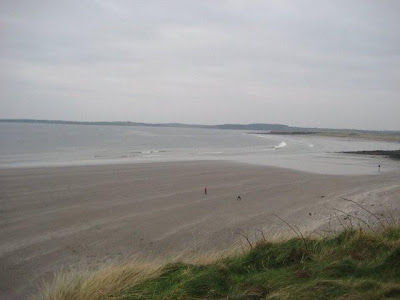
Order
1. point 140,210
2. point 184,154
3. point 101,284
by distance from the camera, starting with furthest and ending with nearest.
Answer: point 184,154
point 140,210
point 101,284

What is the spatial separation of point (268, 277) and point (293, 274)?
33cm

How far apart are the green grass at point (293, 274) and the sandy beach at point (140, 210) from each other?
2.98 m

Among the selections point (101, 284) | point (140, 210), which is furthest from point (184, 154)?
point (101, 284)

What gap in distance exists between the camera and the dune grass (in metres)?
3.70

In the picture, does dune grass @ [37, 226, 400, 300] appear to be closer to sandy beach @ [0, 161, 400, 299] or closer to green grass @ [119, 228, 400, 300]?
green grass @ [119, 228, 400, 300]

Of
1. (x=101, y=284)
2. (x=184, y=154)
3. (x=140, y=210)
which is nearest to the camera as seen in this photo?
(x=101, y=284)

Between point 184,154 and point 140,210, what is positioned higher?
point 184,154

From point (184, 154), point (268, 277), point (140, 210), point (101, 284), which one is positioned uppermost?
point (268, 277)

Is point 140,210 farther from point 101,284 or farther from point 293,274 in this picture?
point 293,274

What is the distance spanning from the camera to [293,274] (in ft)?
13.7

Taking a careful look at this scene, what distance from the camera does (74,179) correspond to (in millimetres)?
16844

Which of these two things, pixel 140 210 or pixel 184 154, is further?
pixel 184 154

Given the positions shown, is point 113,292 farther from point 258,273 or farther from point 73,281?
point 258,273

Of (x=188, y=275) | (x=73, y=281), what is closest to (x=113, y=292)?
(x=73, y=281)
